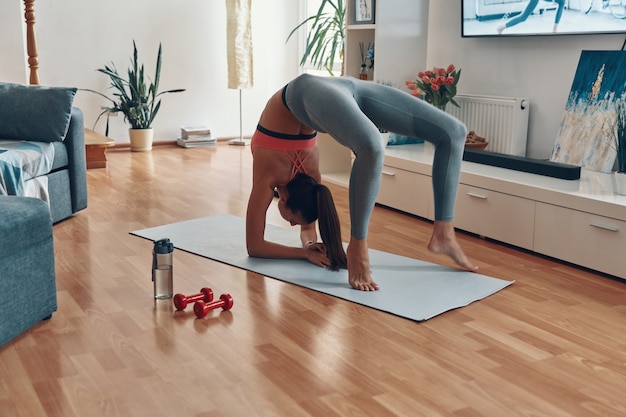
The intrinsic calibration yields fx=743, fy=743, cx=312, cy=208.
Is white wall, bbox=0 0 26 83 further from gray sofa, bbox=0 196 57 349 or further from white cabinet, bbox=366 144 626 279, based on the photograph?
gray sofa, bbox=0 196 57 349

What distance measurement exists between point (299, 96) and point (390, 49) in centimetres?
216

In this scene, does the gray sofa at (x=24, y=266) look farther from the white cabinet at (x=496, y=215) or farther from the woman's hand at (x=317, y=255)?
the white cabinet at (x=496, y=215)

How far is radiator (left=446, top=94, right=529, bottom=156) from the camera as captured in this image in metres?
4.34

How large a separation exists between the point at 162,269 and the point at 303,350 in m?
0.70

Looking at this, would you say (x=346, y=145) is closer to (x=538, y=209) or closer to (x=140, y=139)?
(x=538, y=209)

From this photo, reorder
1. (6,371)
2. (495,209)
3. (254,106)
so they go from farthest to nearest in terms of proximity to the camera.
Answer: (254,106), (495,209), (6,371)

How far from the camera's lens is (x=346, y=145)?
2.84 metres

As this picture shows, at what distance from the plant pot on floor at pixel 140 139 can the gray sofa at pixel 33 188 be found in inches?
89.7

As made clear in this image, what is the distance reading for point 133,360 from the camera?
2.22 m

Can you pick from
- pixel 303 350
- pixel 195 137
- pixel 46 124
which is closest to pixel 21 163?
pixel 46 124

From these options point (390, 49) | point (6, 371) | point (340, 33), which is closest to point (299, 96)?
point (6, 371)

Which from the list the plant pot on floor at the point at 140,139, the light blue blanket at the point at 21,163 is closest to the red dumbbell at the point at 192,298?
the light blue blanket at the point at 21,163

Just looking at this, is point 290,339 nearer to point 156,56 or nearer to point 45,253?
point 45,253

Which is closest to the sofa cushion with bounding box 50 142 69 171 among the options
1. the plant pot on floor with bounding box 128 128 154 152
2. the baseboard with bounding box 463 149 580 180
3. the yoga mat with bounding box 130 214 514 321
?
the yoga mat with bounding box 130 214 514 321
